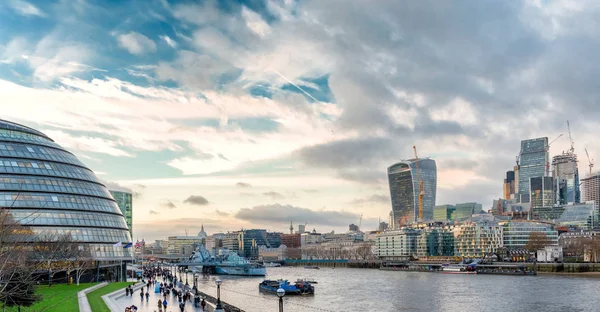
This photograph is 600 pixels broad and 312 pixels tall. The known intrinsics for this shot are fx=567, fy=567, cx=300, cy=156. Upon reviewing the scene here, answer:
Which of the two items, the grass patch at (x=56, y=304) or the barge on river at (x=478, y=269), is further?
the barge on river at (x=478, y=269)

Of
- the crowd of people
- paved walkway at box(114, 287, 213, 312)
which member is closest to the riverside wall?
the crowd of people

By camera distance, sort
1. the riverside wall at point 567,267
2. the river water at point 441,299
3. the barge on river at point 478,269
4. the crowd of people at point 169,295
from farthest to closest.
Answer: the barge on river at point 478,269 → the riverside wall at point 567,267 → the river water at point 441,299 → the crowd of people at point 169,295

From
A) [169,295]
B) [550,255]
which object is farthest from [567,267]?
[169,295]

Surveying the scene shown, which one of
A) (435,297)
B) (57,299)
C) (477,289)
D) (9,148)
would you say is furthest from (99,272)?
(477,289)

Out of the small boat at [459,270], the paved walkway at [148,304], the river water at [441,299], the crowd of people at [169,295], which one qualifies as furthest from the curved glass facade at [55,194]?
the small boat at [459,270]

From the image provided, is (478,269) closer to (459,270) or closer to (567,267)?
(459,270)

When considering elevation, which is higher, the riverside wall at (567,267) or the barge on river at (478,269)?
the riverside wall at (567,267)

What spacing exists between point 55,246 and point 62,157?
2769 centimetres

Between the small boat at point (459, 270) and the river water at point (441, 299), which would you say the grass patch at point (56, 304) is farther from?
the small boat at point (459, 270)

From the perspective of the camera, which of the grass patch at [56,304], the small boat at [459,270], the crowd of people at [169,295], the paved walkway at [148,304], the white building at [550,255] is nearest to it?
the grass patch at [56,304]

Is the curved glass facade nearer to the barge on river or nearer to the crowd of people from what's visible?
the crowd of people

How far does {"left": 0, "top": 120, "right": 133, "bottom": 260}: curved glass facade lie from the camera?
287 ft

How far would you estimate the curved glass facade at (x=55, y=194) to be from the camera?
87375 mm

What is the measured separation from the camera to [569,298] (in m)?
76.8
